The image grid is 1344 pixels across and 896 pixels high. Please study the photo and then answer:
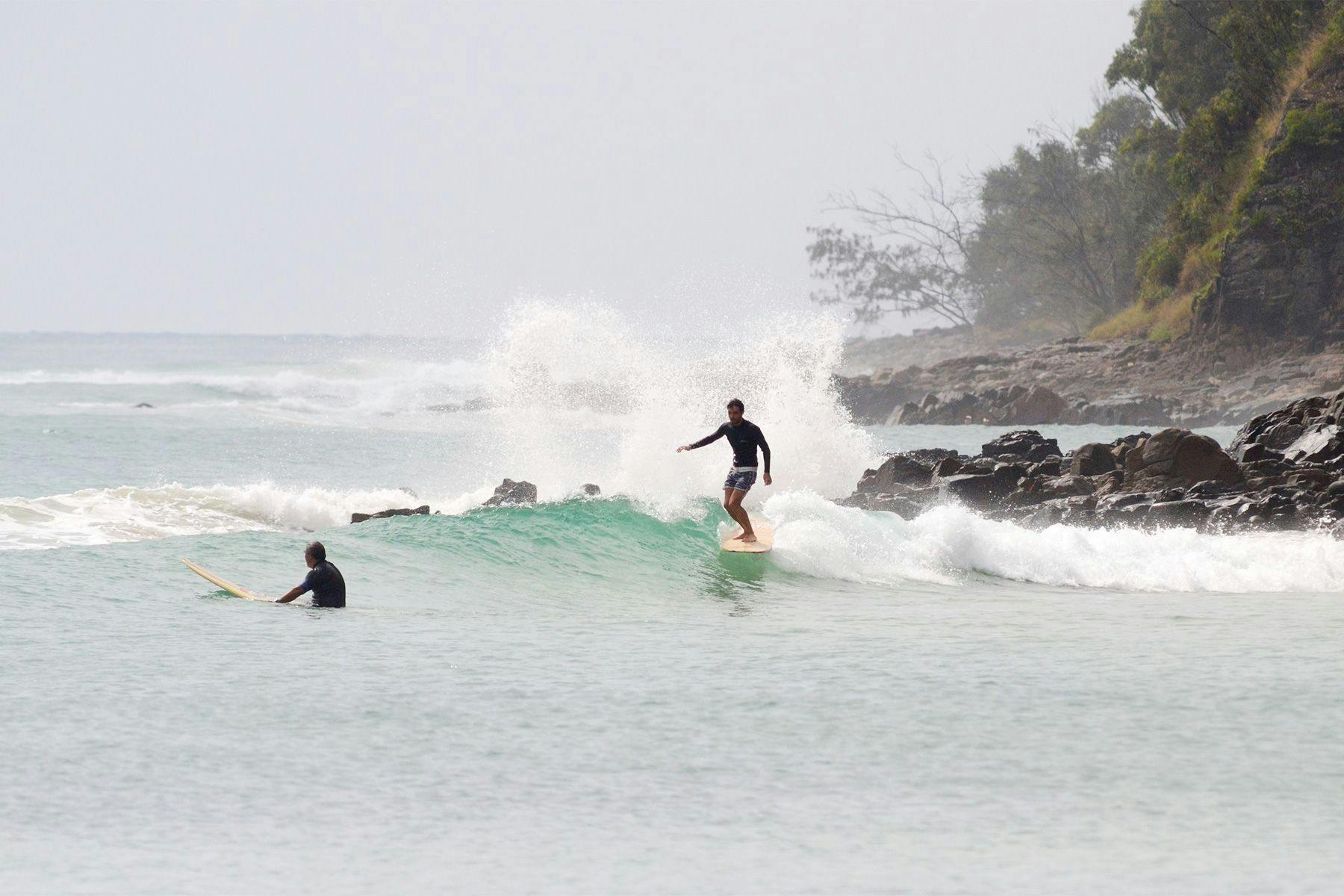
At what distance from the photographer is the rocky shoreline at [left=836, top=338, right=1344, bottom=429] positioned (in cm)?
4159

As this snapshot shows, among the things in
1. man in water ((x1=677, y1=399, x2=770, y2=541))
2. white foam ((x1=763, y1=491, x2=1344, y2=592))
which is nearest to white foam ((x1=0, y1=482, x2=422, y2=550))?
man in water ((x1=677, y1=399, x2=770, y2=541))

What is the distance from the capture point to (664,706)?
28.4ft

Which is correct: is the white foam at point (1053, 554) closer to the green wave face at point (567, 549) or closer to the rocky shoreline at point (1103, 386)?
the green wave face at point (567, 549)

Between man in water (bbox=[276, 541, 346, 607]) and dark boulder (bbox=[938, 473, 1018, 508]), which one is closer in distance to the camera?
man in water (bbox=[276, 541, 346, 607])

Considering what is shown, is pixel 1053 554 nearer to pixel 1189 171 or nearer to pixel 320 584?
pixel 320 584

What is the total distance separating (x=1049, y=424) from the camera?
151 ft

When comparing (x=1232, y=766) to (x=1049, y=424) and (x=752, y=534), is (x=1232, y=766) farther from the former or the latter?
(x=1049, y=424)

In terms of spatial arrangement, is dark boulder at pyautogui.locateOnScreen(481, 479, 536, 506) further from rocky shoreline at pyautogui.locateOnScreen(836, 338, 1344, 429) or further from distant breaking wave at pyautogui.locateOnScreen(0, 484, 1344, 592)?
rocky shoreline at pyautogui.locateOnScreen(836, 338, 1344, 429)

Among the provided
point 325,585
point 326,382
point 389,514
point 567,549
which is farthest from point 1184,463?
point 326,382

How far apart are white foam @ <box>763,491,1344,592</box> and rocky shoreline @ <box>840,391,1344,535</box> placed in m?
0.61

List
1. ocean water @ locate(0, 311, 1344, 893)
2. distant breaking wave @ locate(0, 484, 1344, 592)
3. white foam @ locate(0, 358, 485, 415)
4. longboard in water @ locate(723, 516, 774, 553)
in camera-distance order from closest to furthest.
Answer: ocean water @ locate(0, 311, 1344, 893)
distant breaking wave @ locate(0, 484, 1344, 592)
longboard in water @ locate(723, 516, 774, 553)
white foam @ locate(0, 358, 485, 415)

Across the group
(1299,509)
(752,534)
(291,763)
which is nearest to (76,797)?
(291,763)

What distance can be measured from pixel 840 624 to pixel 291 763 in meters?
5.53

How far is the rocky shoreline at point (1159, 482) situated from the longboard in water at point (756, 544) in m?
3.11
